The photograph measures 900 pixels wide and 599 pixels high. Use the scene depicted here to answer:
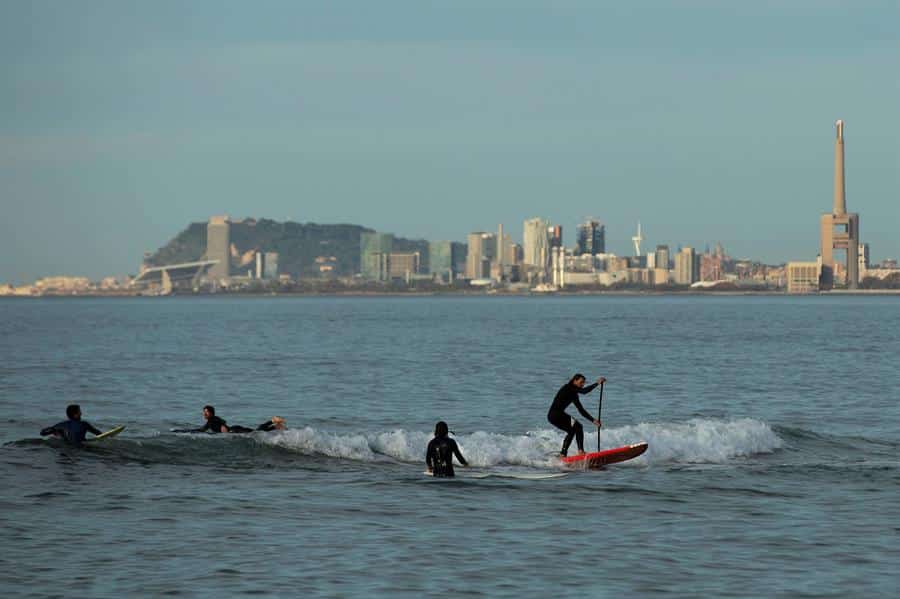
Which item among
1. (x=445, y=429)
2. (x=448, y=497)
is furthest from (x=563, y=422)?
(x=448, y=497)

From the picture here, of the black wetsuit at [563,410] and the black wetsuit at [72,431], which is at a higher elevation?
the black wetsuit at [563,410]

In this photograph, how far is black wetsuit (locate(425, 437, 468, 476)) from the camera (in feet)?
87.5

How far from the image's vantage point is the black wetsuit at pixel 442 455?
2667 centimetres

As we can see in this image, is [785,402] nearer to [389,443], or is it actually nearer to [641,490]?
[389,443]

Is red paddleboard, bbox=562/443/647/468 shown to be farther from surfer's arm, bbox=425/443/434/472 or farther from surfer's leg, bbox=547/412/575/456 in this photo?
surfer's arm, bbox=425/443/434/472

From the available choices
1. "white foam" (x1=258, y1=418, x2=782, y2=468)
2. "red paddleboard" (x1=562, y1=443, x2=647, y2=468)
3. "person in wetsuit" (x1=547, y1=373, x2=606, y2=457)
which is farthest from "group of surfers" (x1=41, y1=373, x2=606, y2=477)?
"white foam" (x1=258, y1=418, x2=782, y2=468)

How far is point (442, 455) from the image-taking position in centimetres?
2672

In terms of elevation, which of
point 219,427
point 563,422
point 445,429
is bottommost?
point 219,427

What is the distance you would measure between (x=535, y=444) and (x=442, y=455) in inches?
244

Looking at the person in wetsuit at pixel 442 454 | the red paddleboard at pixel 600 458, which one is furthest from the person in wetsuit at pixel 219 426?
the red paddleboard at pixel 600 458

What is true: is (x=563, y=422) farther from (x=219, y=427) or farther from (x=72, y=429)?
(x=72, y=429)

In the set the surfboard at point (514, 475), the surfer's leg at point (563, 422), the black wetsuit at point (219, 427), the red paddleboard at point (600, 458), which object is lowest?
the surfboard at point (514, 475)

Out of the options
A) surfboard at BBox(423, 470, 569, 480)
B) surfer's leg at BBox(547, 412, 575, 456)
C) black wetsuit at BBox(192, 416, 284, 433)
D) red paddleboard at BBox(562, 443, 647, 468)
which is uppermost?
surfer's leg at BBox(547, 412, 575, 456)

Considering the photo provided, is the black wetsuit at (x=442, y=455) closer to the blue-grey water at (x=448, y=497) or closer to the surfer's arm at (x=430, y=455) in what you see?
the surfer's arm at (x=430, y=455)
